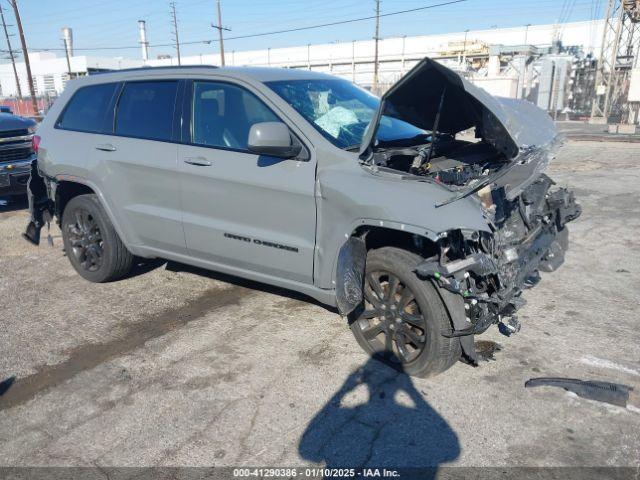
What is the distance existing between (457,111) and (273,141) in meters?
1.45

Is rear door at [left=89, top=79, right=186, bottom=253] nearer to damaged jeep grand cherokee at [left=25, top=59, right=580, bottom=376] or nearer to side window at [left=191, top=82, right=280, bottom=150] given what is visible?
damaged jeep grand cherokee at [left=25, top=59, right=580, bottom=376]

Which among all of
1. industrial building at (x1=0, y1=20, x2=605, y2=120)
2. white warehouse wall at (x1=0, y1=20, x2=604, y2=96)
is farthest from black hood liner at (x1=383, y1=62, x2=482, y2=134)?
white warehouse wall at (x1=0, y1=20, x2=604, y2=96)

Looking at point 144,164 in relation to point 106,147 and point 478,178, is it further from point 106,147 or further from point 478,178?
point 478,178

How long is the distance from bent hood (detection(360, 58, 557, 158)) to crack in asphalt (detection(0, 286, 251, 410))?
214 cm

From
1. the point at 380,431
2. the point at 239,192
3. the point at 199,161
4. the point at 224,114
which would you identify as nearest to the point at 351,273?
the point at 380,431

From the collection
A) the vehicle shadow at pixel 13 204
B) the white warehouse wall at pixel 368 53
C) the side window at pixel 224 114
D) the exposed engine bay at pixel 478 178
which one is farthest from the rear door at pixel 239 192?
the white warehouse wall at pixel 368 53

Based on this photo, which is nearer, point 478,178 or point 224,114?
point 478,178

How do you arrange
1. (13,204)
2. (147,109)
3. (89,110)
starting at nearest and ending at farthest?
(147,109) < (89,110) < (13,204)

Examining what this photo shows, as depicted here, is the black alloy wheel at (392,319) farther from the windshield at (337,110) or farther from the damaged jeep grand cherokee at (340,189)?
the windshield at (337,110)

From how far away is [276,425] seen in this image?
2918mm

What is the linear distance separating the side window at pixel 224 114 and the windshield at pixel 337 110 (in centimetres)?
21

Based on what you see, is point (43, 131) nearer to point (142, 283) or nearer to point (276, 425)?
point (142, 283)

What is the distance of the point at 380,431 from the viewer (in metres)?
2.84

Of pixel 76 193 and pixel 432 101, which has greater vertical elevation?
pixel 432 101
